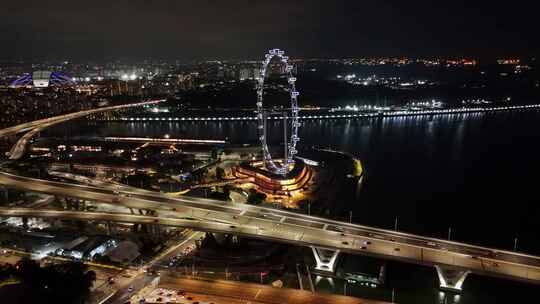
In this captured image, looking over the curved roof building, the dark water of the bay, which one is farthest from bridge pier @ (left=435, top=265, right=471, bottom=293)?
the curved roof building

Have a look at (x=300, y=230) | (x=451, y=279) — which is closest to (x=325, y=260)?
(x=300, y=230)

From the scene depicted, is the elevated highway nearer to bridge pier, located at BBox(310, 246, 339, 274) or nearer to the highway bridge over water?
the highway bridge over water

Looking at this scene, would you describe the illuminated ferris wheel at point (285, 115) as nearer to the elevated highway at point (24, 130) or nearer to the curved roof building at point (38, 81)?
the elevated highway at point (24, 130)

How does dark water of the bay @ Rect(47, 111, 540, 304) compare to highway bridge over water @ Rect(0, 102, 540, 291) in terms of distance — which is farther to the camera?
dark water of the bay @ Rect(47, 111, 540, 304)

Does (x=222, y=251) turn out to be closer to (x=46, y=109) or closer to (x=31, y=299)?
(x=31, y=299)

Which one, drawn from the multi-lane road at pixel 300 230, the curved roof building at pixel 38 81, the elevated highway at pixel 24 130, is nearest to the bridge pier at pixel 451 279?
the multi-lane road at pixel 300 230

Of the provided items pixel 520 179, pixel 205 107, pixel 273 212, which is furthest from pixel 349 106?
pixel 273 212
